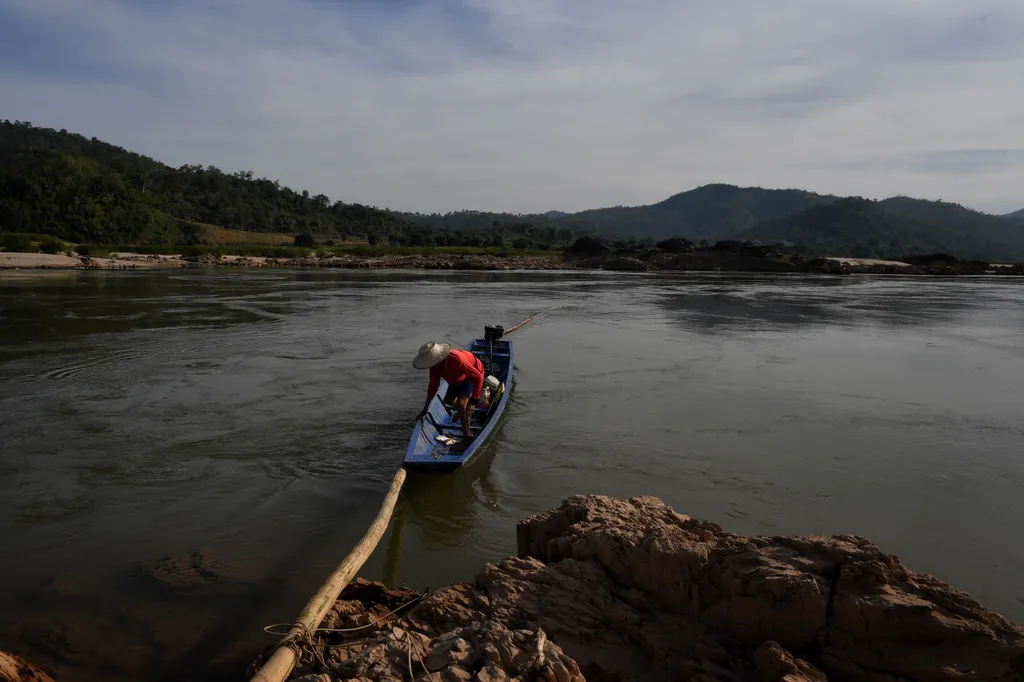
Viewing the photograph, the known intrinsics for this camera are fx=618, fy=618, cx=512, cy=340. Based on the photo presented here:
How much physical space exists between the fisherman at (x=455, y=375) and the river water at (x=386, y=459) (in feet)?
2.36

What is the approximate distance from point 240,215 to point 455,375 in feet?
274

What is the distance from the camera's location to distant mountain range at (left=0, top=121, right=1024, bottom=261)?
188 feet

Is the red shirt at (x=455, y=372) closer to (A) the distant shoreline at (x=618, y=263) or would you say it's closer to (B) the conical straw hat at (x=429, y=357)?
(B) the conical straw hat at (x=429, y=357)

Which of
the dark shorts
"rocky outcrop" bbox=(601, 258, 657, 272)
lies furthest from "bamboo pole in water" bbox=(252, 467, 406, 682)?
"rocky outcrop" bbox=(601, 258, 657, 272)

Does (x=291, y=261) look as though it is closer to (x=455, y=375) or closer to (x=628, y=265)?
(x=628, y=265)

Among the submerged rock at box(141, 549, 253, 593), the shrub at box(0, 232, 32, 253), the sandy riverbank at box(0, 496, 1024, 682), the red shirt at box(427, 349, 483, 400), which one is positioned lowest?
the submerged rock at box(141, 549, 253, 593)

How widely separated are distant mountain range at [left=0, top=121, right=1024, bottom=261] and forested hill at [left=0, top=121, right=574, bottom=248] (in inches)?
5.1

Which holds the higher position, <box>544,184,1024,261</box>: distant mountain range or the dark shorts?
<box>544,184,1024,261</box>: distant mountain range

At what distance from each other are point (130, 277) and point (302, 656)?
3742 centimetres

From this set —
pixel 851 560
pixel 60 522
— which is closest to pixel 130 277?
pixel 60 522

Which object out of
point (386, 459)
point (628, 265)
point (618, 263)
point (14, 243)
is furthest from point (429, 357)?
point (618, 263)

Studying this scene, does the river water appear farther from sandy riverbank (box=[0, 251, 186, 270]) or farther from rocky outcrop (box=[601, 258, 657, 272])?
rocky outcrop (box=[601, 258, 657, 272])

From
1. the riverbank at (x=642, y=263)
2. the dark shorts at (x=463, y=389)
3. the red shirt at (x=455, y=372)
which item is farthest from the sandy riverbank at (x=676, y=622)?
the riverbank at (x=642, y=263)

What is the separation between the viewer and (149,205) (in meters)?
63.7
